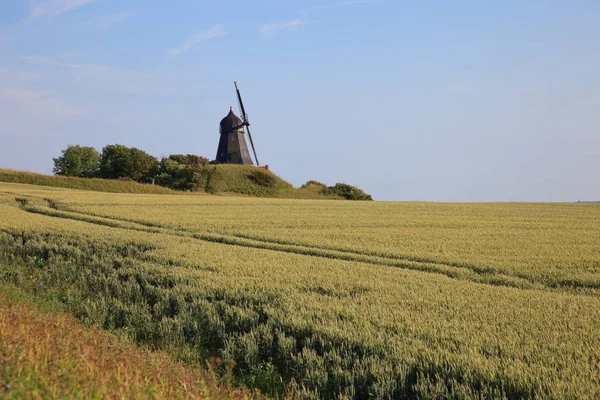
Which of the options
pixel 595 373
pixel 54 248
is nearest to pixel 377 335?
pixel 595 373

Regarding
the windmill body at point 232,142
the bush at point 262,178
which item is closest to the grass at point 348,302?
the bush at point 262,178

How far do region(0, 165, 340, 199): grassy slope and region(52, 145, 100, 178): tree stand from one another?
26637 millimetres

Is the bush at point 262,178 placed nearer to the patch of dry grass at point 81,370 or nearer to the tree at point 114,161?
the tree at point 114,161

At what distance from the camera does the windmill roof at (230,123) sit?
273 ft

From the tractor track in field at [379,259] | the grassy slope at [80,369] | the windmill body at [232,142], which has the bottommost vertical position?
the grassy slope at [80,369]

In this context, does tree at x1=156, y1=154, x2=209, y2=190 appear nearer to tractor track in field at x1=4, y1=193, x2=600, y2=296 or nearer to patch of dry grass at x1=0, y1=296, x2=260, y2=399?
tractor track in field at x1=4, y1=193, x2=600, y2=296

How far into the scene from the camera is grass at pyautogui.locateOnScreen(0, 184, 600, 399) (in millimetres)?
8117

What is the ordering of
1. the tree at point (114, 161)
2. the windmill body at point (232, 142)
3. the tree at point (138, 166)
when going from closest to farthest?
the tree at point (138, 166), the tree at point (114, 161), the windmill body at point (232, 142)

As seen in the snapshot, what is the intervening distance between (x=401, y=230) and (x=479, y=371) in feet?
72.3

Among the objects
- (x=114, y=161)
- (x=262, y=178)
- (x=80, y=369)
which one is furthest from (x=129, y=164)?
(x=80, y=369)

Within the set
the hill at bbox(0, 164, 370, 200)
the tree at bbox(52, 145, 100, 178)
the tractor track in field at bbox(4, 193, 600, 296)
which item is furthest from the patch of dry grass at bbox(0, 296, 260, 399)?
the tree at bbox(52, 145, 100, 178)

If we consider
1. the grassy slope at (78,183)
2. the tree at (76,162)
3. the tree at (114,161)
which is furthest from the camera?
the tree at (76,162)

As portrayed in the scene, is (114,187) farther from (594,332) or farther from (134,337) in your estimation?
(594,332)

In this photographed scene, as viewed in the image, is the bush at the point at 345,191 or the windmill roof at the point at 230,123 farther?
the windmill roof at the point at 230,123
